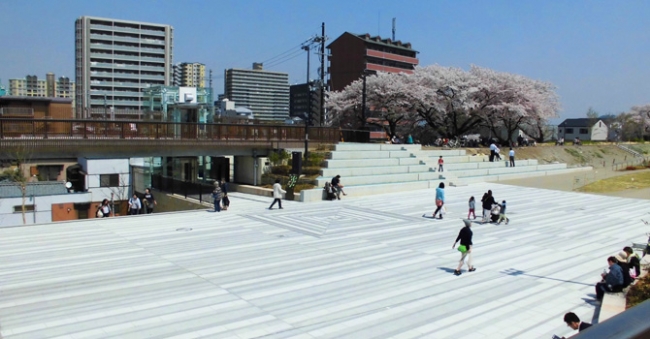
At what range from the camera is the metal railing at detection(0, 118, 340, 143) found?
23520 millimetres

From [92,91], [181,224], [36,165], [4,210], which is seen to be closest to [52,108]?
[36,165]

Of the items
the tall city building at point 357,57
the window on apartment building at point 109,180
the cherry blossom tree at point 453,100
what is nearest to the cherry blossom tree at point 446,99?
the cherry blossom tree at point 453,100

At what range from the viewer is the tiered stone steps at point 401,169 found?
27.5m

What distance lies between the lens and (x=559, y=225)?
1928 cm

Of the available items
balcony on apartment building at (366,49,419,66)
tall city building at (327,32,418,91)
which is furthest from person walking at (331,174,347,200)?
balcony on apartment building at (366,49,419,66)

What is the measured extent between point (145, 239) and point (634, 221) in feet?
60.3

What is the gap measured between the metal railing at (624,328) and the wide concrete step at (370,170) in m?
25.3

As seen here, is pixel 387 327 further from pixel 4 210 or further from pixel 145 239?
pixel 4 210

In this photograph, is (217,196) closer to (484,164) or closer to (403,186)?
(403,186)

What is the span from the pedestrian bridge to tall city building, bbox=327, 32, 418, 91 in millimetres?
59268

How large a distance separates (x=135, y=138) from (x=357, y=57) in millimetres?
68731

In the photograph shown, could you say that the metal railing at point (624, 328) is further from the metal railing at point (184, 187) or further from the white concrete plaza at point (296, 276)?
the metal railing at point (184, 187)

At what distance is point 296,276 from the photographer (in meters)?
11.9

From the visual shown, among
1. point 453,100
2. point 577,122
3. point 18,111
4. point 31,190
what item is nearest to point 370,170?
point 31,190
